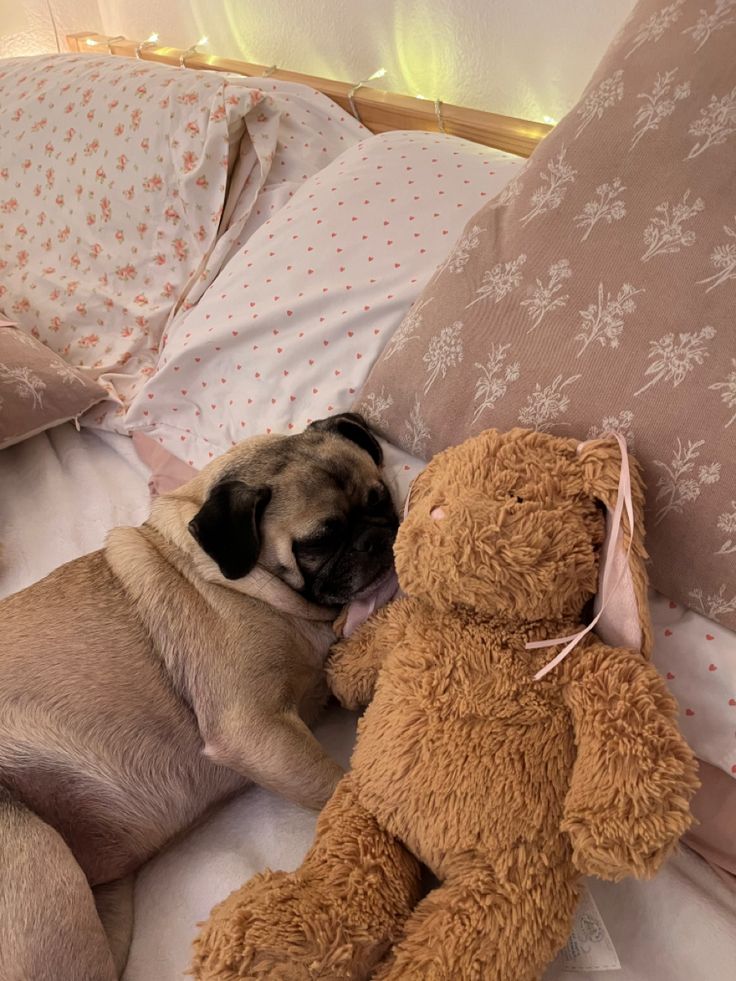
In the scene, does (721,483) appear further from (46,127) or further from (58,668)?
(46,127)

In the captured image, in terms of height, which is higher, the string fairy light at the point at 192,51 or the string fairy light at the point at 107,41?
the string fairy light at the point at 192,51

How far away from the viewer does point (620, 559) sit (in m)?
0.85

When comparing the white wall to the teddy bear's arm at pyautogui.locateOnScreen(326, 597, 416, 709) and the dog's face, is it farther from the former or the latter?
the teddy bear's arm at pyautogui.locateOnScreen(326, 597, 416, 709)

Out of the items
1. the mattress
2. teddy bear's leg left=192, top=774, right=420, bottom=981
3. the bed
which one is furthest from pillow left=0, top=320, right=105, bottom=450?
teddy bear's leg left=192, top=774, right=420, bottom=981

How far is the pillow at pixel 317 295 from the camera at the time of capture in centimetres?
139

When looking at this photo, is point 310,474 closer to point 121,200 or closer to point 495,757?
point 495,757

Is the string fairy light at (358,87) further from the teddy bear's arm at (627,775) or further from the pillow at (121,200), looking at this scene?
the teddy bear's arm at (627,775)

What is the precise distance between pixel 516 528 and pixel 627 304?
15.0 inches

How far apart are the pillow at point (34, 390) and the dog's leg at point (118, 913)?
1.10 meters

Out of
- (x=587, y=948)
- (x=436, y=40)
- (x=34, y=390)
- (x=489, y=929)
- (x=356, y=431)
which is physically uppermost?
(x=436, y=40)

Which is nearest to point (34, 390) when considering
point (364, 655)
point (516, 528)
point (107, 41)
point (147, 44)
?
point (364, 655)

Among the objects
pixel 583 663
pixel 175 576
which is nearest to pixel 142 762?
pixel 175 576

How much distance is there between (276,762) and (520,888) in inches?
16.5

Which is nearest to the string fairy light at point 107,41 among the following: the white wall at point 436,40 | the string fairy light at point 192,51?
the white wall at point 436,40
